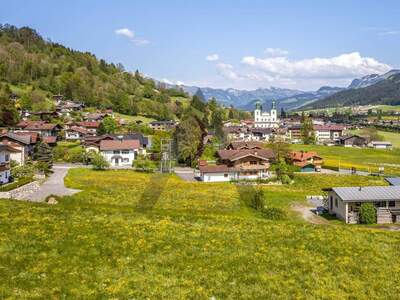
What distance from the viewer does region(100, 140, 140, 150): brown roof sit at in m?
77.3

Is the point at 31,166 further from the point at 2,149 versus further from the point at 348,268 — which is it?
the point at 348,268

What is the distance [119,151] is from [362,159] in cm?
5862

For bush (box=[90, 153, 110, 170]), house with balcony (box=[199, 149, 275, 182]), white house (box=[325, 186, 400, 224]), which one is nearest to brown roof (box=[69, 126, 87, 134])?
bush (box=[90, 153, 110, 170])

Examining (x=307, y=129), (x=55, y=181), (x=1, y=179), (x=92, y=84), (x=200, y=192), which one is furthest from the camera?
(x=92, y=84)

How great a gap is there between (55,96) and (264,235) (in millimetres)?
136667

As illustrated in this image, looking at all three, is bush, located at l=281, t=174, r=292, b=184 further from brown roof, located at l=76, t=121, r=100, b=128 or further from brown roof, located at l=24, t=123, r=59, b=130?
brown roof, located at l=76, t=121, r=100, b=128

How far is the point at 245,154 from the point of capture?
69.8 m

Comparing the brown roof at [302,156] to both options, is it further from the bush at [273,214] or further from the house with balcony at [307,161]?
the bush at [273,214]

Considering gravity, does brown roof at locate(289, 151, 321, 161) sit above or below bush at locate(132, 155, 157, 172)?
above

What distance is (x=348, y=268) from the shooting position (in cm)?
1877

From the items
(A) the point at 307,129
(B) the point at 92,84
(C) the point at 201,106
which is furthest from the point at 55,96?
(A) the point at 307,129

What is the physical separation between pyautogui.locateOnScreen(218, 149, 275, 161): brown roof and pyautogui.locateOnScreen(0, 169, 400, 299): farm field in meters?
42.0

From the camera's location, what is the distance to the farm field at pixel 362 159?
8153 centimetres

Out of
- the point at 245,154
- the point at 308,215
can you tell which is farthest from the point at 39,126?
the point at 308,215
